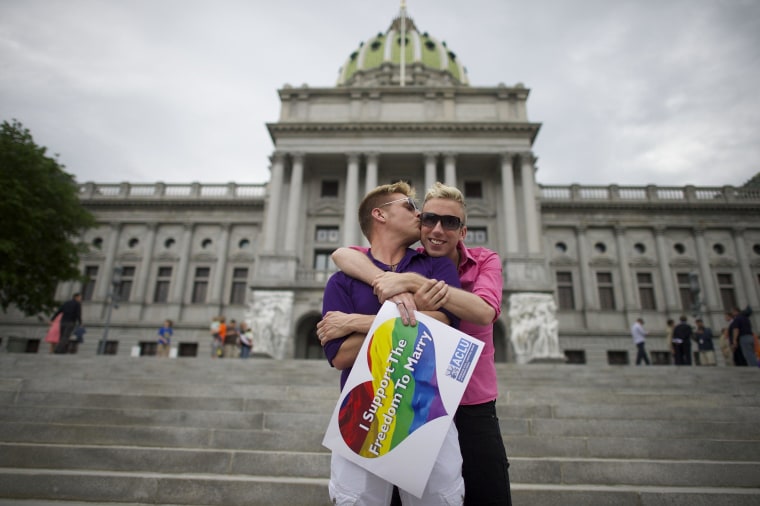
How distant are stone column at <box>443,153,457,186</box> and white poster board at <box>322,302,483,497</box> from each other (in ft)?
76.6

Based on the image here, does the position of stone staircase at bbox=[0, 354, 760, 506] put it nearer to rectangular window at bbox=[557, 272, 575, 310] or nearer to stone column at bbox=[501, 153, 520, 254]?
stone column at bbox=[501, 153, 520, 254]

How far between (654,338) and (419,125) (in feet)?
67.1

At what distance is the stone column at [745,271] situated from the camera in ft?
95.9

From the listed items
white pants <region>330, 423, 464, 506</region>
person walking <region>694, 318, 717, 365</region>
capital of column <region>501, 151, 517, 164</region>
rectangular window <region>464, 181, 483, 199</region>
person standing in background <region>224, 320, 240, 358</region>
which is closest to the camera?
white pants <region>330, 423, 464, 506</region>

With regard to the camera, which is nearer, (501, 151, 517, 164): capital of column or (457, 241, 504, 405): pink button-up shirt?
(457, 241, 504, 405): pink button-up shirt

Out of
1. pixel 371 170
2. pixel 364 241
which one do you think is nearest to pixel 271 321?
pixel 364 241

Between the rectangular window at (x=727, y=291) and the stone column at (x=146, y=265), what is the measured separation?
40.7 m

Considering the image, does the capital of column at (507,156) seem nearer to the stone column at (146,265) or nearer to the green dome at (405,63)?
→ the green dome at (405,63)

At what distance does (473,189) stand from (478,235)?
3325 mm

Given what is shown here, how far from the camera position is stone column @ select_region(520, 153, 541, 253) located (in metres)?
23.9

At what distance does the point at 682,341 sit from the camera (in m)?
14.1

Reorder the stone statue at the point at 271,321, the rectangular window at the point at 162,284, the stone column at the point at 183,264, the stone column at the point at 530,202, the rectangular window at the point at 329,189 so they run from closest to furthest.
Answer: the stone statue at the point at 271,321, the stone column at the point at 530,202, the rectangular window at the point at 329,189, the stone column at the point at 183,264, the rectangular window at the point at 162,284

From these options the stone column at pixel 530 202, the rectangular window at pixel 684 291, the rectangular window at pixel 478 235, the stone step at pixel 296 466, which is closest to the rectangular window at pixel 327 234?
the rectangular window at pixel 478 235

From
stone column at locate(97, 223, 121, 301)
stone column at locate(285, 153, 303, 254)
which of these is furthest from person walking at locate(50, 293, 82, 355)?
stone column at locate(97, 223, 121, 301)
